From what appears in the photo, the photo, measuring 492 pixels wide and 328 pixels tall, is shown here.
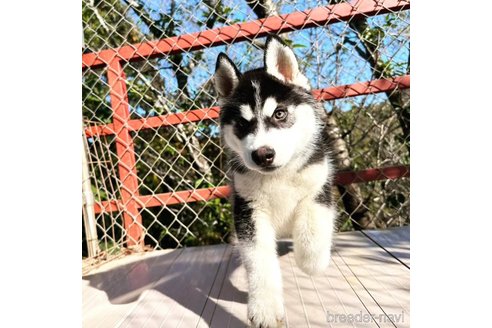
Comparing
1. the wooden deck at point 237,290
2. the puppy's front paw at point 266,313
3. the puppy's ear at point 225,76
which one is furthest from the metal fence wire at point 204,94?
the puppy's front paw at point 266,313

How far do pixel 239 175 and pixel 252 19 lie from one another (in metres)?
0.96

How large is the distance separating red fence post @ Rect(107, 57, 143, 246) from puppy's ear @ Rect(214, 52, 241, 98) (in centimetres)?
83

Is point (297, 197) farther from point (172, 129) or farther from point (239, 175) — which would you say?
point (172, 129)

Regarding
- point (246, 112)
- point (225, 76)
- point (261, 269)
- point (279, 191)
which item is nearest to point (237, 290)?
point (261, 269)

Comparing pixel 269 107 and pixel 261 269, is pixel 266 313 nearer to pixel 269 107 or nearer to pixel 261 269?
pixel 261 269

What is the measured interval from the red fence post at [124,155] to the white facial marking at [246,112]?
3.19ft

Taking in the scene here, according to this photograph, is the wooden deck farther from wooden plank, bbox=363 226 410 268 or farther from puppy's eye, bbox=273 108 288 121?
puppy's eye, bbox=273 108 288 121

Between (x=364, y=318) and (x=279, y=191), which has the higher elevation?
(x=279, y=191)

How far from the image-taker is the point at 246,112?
3.45ft

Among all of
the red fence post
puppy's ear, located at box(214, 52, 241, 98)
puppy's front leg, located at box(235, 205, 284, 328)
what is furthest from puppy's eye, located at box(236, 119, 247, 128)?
the red fence post

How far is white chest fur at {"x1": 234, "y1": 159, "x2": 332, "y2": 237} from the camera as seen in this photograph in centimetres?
109

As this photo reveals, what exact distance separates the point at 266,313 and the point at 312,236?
0.27 m
